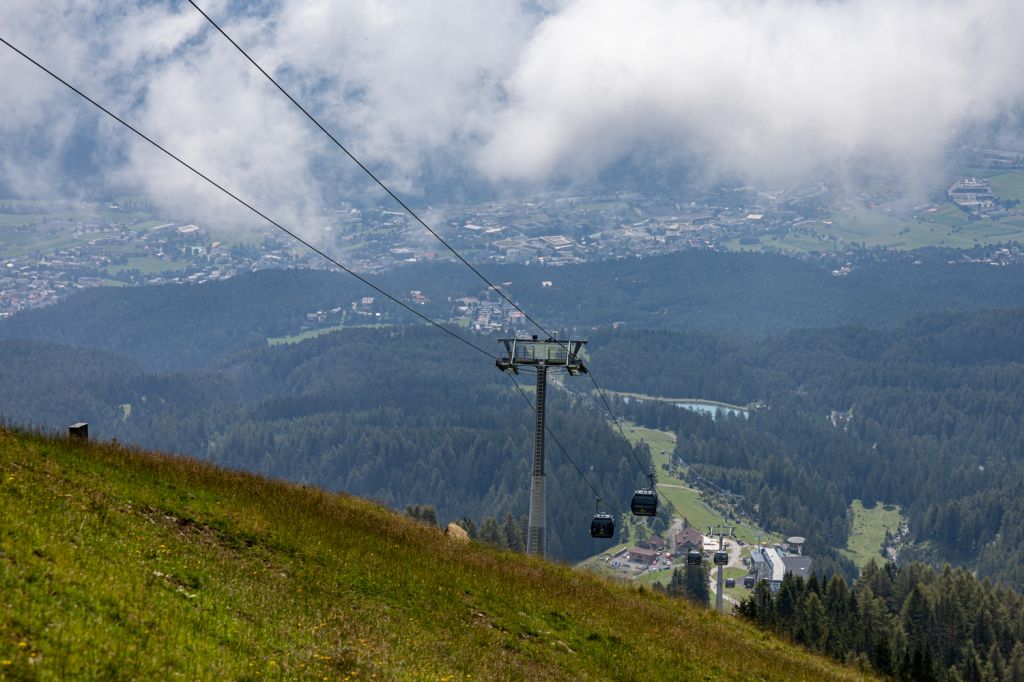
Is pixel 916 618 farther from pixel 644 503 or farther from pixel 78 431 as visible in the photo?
pixel 78 431

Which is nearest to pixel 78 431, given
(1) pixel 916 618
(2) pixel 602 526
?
(2) pixel 602 526

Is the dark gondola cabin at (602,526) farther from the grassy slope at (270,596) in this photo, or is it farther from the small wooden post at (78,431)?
the small wooden post at (78,431)

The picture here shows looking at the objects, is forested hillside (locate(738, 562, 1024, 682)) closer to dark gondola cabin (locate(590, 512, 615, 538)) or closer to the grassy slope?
dark gondola cabin (locate(590, 512, 615, 538))

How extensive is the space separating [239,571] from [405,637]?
392 cm

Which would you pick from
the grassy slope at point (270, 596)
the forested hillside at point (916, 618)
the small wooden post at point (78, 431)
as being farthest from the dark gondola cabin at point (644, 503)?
the small wooden post at point (78, 431)

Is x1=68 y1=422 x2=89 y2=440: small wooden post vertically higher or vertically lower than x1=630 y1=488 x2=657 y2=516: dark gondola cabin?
higher

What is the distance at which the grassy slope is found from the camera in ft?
52.2

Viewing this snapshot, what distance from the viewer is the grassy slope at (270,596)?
626 inches

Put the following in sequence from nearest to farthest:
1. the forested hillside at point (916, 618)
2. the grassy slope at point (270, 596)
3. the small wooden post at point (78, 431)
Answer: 1. the grassy slope at point (270, 596)
2. the small wooden post at point (78, 431)
3. the forested hillside at point (916, 618)

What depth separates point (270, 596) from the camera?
21.2 m

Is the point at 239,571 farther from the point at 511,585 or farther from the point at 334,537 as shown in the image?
the point at 511,585

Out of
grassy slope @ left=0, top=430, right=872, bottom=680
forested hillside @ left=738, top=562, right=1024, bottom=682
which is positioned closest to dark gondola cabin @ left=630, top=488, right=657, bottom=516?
forested hillside @ left=738, top=562, right=1024, bottom=682

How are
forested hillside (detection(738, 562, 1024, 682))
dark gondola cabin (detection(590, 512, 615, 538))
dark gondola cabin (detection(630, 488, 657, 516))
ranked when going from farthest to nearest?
forested hillside (detection(738, 562, 1024, 682)) → dark gondola cabin (detection(630, 488, 657, 516)) → dark gondola cabin (detection(590, 512, 615, 538))

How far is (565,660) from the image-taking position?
24.6 meters
